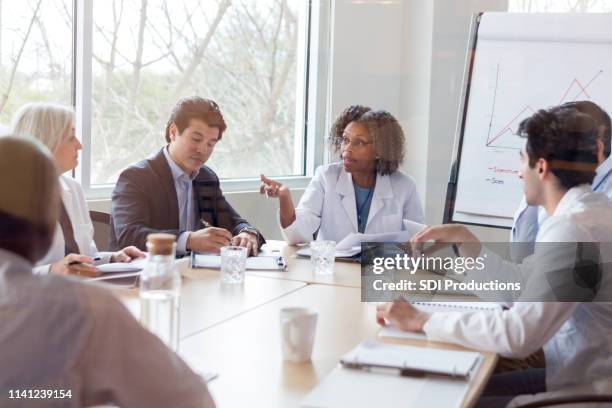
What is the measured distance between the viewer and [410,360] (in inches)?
55.2

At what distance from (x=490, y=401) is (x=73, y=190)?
1626mm

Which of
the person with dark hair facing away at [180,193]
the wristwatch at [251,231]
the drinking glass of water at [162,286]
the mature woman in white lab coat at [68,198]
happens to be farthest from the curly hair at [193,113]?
the drinking glass of water at [162,286]

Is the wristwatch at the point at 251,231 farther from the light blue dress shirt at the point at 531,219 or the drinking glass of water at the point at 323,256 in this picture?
the light blue dress shirt at the point at 531,219

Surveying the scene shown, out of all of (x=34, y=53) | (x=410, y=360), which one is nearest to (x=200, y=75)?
(x=34, y=53)

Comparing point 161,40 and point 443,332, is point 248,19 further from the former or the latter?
point 443,332

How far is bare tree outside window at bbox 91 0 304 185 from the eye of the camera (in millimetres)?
3510

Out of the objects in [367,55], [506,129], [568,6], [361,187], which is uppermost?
[568,6]

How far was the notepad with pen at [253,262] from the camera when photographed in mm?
2371

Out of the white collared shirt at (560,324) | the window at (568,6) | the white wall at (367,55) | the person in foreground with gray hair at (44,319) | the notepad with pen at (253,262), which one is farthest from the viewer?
the white wall at (367,55)

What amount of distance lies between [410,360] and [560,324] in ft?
1.27

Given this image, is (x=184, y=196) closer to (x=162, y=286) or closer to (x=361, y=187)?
(x=361, y=187)

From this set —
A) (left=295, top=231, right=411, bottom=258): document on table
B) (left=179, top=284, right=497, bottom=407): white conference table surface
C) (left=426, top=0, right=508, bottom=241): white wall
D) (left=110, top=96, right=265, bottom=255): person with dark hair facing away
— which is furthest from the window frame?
(left=179, top=284, right=497, bottom=407): white conference table surface

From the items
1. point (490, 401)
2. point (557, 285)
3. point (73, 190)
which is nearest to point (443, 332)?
Answer: point (490, 401)

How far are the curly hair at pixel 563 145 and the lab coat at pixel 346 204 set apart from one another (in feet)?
4.38
